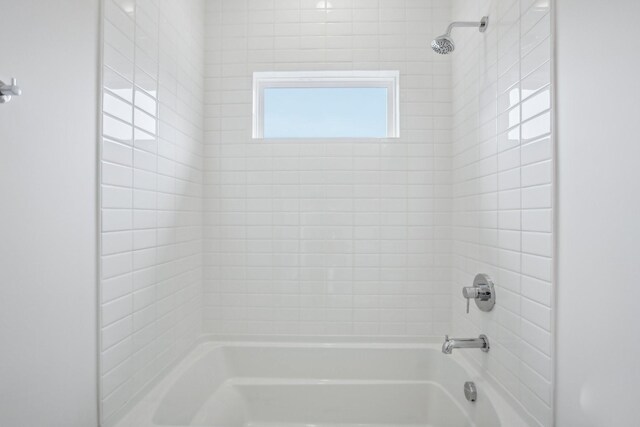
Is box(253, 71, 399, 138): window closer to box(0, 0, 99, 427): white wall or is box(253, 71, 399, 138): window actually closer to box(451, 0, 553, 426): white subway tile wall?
box(451, 0, 553, 426): white subway tile wall

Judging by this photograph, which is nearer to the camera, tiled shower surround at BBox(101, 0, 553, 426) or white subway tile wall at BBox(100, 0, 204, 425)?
white subway tile wall at BBox(100, 0, 204, 425)

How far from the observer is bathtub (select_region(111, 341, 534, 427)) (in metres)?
1.81

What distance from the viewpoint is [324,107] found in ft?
7.51

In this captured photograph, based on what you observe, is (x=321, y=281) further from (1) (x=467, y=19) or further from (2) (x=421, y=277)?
(1) (x=467, y=19)

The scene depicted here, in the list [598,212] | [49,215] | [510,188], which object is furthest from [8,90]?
[510,188]

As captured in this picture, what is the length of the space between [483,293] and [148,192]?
1.45 metres

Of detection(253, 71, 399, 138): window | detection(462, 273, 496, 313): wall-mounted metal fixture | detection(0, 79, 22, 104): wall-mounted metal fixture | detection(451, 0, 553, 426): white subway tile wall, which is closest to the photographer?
→ detection(0, 79, 22, 104): wall-mounted metal fixture

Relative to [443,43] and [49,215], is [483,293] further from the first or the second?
[49,215]

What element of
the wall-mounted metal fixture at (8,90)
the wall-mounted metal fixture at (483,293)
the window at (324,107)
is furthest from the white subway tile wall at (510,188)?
the wall-mounted metal fixture at (8,90)

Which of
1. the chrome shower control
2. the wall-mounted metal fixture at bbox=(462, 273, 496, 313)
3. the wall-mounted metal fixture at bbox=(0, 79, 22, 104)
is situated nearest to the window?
the wall-mounted metal fixture at bbox=(462, 273, 496, 313)

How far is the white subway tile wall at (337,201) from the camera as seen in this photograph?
209 cm

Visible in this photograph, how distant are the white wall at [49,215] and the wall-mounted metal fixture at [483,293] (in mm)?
1409

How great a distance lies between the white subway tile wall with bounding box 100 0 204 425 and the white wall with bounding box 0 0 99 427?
79mm

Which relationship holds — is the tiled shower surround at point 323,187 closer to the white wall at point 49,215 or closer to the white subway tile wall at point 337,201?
the white subway tile wall at point 337,201
